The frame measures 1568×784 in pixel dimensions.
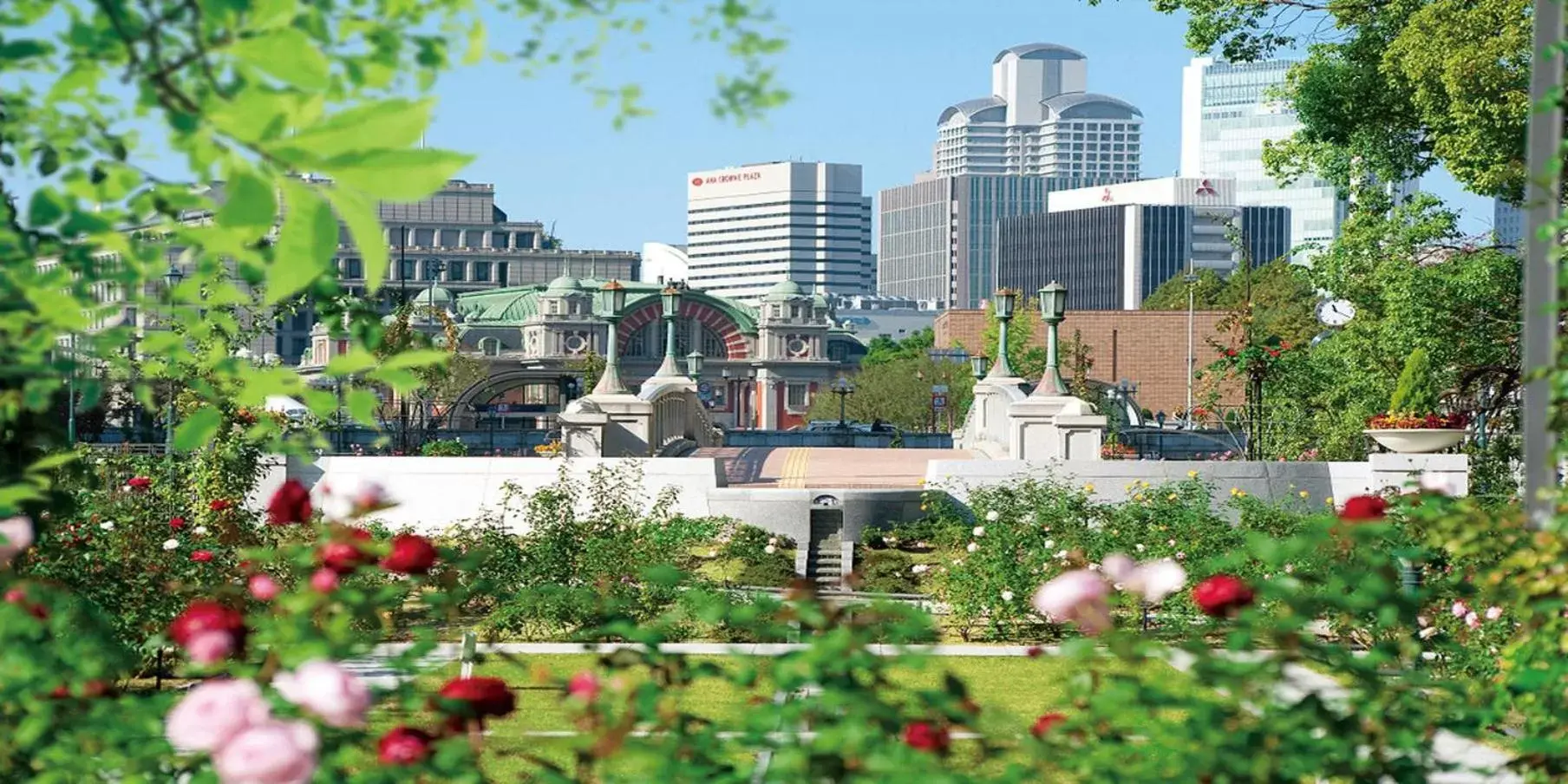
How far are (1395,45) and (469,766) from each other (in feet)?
88.9

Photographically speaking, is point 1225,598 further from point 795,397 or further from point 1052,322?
point 795,397

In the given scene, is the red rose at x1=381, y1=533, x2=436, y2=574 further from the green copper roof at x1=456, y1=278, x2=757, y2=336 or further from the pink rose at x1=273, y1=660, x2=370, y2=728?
the green copper roof at x1=456, y1=278, x2=757, y2=336

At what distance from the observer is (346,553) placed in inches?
182

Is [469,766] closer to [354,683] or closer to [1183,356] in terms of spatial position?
[354,683]

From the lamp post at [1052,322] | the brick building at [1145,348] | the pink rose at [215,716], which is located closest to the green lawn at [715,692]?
the pink rose at [215,716]

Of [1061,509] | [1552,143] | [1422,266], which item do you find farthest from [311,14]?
[1422,266]

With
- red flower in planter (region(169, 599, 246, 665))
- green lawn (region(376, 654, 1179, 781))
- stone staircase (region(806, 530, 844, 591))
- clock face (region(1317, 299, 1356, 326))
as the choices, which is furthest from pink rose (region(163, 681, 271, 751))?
clock face (region(1317, 299, 1356, 326))

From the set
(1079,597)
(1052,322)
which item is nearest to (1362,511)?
(1079,597)

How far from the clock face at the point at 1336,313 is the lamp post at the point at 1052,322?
3837 mm

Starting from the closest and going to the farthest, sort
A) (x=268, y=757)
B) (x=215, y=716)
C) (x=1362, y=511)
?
(x=268, y=757), (x=215, y=716), (x=1362, y=511)

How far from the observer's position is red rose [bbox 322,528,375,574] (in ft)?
15.1

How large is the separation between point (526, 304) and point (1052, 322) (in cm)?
12513

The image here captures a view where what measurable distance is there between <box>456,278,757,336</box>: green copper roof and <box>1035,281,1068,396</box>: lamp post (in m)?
114

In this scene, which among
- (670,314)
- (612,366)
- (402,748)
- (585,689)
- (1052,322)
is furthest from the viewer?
(670,314)
